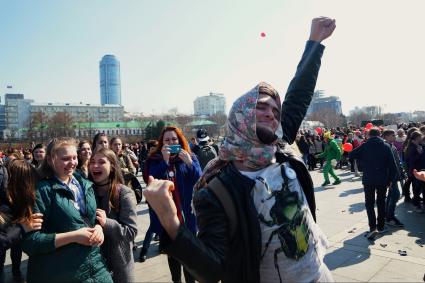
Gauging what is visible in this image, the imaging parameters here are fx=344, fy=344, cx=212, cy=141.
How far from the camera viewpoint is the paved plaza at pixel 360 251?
4.53 m

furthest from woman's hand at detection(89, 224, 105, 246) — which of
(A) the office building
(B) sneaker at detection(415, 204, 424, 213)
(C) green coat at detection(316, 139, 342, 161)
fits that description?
(A) the office building

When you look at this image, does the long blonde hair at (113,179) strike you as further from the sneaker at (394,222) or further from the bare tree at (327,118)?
the bare tree at (327,118)

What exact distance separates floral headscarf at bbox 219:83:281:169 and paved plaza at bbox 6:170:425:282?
3.57 metres

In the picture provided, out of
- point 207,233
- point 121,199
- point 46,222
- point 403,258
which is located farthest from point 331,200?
point 207,233

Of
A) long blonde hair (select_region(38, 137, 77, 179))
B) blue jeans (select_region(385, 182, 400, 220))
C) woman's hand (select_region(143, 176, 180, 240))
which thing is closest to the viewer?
woman's hand (select_region(143, 176, 180, 240))

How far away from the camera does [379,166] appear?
249 inches

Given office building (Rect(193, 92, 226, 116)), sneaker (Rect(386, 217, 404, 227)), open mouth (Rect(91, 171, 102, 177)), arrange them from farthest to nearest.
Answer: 1. office building (Rect(193, 92, 226, 116))
2. sneaker (Rect(386, 217, 404, 227))
3. open mouth (Rect(91, 171, 102, 177))

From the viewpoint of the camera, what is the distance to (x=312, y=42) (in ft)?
7.34

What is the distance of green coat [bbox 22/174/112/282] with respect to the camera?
239cm

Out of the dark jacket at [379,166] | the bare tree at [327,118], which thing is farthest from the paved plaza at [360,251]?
the bare tree at [327,118]

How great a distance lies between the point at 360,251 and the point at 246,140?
185 inches

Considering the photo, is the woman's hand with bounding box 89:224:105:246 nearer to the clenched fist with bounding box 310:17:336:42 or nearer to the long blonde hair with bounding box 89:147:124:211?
the long blonde hair with bounding box 89:147:124:211

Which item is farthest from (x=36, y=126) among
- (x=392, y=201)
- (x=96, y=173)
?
(x=96, y=173)

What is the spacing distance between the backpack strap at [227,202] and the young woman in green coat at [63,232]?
154 cm
